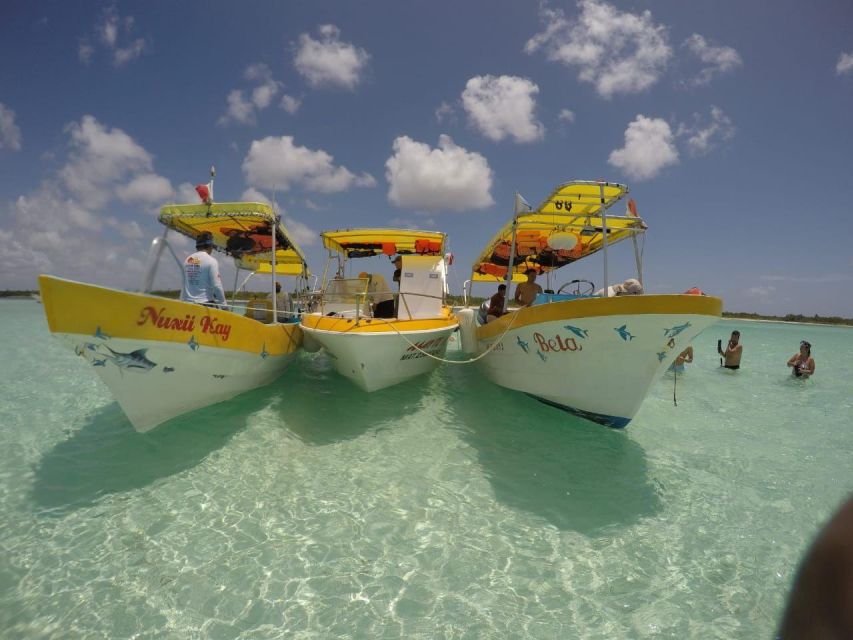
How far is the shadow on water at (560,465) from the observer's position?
14.3ft

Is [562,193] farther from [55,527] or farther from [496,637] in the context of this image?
[55,527]

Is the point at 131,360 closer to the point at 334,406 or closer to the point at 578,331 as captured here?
the point at 334,406

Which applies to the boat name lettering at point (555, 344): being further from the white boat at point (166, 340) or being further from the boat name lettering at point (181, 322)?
the boat name lettering at point (181, 322)

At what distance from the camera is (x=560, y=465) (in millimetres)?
5305

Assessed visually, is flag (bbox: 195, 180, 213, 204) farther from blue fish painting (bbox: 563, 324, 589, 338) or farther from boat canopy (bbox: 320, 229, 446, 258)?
→ blue fish painting (bbox: 563, 324, 589, 338)

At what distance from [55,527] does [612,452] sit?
21.5 feet

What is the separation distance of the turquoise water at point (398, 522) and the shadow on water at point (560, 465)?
1.3 inches

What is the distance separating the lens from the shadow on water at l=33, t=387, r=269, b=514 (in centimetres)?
441

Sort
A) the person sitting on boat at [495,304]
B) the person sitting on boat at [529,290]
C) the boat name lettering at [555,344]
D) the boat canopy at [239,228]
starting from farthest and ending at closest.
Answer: the person sitting on boat at [495,304]
the person sitting on boat at [529,290]
the boat canopy at [239,228]
the boat name lettering at [555,344]

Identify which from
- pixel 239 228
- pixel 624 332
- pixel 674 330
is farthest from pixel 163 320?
pixel 674 330

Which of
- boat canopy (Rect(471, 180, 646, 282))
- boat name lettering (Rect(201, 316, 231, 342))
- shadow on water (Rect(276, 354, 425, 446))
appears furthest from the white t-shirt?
boat canopy (Rect(471, 180, 646, 282))

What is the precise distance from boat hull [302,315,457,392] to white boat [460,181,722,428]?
149 cm

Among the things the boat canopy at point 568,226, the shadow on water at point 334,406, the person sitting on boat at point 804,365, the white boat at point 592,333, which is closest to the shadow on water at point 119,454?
the shadow on water at point 334,406

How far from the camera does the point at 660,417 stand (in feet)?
24.8
